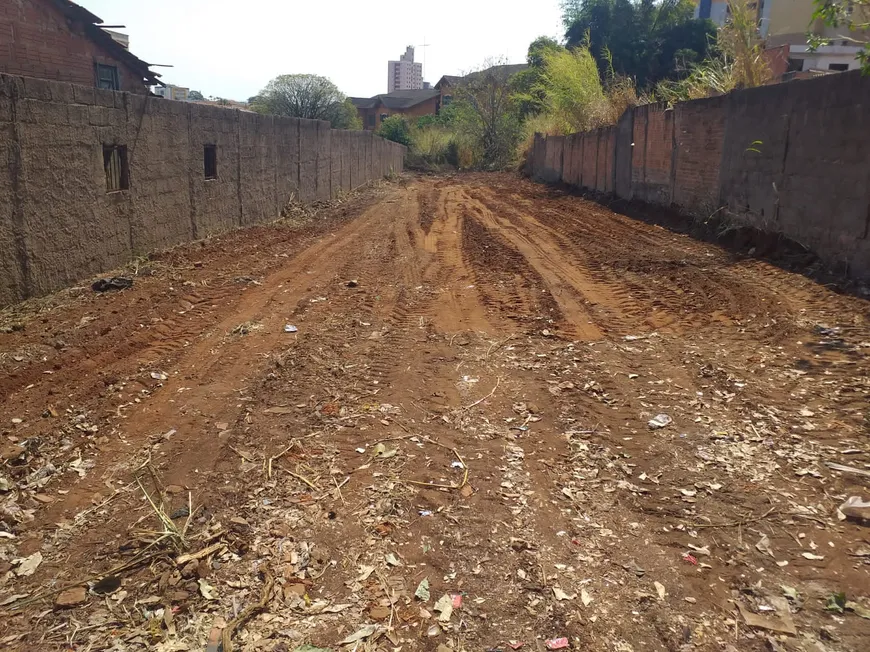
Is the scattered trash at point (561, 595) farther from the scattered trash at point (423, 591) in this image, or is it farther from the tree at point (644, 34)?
the tree at point (644, 34)

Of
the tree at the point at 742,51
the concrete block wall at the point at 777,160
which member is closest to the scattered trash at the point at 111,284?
the concrete block wall at the point at 777,160

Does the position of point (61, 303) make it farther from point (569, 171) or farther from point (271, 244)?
point (569, 171)

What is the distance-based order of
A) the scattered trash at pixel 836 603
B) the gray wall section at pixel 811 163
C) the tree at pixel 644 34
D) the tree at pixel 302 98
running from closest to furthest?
the scattered trash at pixel 836 603, the gray wall section at pixel 811 163, the tree at pixel 644 34, the tree at pixel 302 98

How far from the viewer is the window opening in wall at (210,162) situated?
11562mm

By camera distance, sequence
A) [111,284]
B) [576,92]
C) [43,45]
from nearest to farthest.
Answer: [111,284] → [43,45] → [576,92]

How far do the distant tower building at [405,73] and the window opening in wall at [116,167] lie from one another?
175107 mm

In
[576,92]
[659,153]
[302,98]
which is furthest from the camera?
[302,98]

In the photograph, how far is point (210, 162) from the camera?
38.4ft

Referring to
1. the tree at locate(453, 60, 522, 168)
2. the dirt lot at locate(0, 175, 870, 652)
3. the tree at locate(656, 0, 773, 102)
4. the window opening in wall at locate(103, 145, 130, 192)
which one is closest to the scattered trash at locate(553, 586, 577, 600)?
the dirt lot at locate(0, 175, 870, 652)

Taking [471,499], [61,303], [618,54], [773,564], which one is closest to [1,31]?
[61,303]

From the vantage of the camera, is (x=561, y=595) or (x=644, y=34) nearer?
(x=561, y=595)

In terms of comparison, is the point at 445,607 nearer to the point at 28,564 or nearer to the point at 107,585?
the point at 107,585

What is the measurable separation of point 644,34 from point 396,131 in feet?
59.7

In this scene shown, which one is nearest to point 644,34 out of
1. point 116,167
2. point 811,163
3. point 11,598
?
point 811,163
